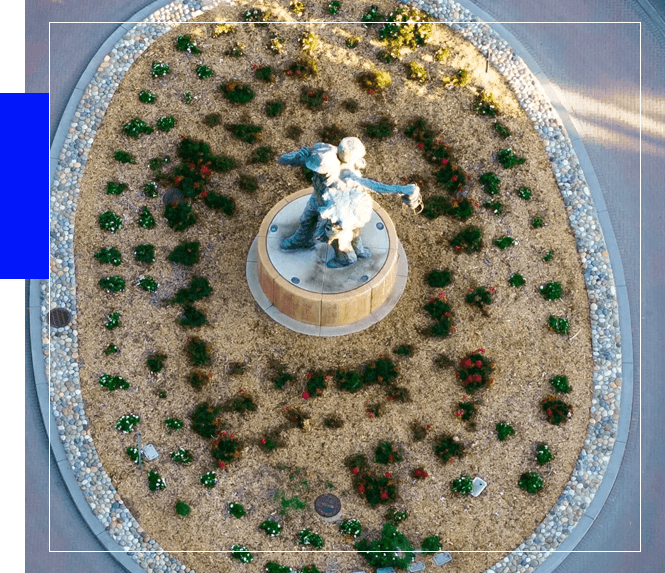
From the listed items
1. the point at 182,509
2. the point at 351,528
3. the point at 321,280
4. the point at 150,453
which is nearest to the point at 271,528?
the point at 351,528

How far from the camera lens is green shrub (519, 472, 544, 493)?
64.9 feet

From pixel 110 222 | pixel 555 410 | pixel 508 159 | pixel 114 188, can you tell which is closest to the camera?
pixel 555 410

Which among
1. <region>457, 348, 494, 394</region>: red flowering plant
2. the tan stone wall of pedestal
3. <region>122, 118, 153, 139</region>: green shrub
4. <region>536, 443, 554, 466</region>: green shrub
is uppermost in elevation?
<region>122, 118, 153, 139</region>: green shrub

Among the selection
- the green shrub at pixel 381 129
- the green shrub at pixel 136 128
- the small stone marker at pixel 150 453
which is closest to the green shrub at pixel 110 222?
the green shrub at pixel 136 128

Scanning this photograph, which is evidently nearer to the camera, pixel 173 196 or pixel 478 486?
pixel 478 486

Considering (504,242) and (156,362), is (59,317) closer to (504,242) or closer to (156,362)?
(156,362)

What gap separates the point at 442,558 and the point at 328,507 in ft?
8.84

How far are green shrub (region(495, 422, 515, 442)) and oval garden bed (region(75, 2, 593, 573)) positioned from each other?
50 mm

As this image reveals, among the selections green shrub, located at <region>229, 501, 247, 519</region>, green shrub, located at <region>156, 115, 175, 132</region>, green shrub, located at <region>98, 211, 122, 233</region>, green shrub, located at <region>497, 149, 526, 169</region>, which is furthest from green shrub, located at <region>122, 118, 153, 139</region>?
green shrub, located at <region>229, 501, 247, 519</region>

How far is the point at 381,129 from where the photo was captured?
861 inches

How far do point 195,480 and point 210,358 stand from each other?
2738 mm

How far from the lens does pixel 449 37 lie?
74.5ft

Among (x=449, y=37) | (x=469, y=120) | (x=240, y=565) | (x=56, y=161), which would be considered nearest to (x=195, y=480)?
(x=240, y=565)

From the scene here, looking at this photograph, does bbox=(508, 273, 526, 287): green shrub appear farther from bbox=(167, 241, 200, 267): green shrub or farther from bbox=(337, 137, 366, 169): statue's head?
bbox=(167, 241, 200, 267): green shrub
